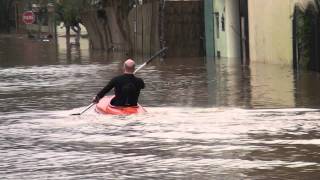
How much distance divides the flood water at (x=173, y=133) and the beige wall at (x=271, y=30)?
199 inches

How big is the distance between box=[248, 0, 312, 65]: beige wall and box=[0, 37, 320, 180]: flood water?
506 cm

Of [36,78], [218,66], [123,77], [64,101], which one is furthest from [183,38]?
[123,77]

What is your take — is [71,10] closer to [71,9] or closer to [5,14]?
[71,9]

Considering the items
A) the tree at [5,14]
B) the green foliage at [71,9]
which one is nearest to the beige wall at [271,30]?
the green foliage at [71,9]

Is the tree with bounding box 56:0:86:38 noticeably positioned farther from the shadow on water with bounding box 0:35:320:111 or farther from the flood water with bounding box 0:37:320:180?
the flood water with bounding box 0:37:320:180

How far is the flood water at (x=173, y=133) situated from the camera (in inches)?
321

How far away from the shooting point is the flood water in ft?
26.8

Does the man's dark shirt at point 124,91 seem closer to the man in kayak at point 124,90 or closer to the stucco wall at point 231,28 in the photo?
the man in kayak at point 124,90

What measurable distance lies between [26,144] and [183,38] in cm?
2469

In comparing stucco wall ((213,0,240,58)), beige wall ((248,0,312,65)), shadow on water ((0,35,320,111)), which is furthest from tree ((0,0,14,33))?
shadow on water ((0,35,320,111))

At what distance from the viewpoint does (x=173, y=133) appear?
10.7 m

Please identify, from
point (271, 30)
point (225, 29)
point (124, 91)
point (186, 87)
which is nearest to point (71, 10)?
point (225, 29)

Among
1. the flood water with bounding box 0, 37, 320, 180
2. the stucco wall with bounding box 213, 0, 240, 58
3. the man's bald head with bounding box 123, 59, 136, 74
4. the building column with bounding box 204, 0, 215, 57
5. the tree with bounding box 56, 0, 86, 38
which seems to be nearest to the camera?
the flood water with bounding box 0, 37, 320, 180

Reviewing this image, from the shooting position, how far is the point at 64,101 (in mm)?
15672
